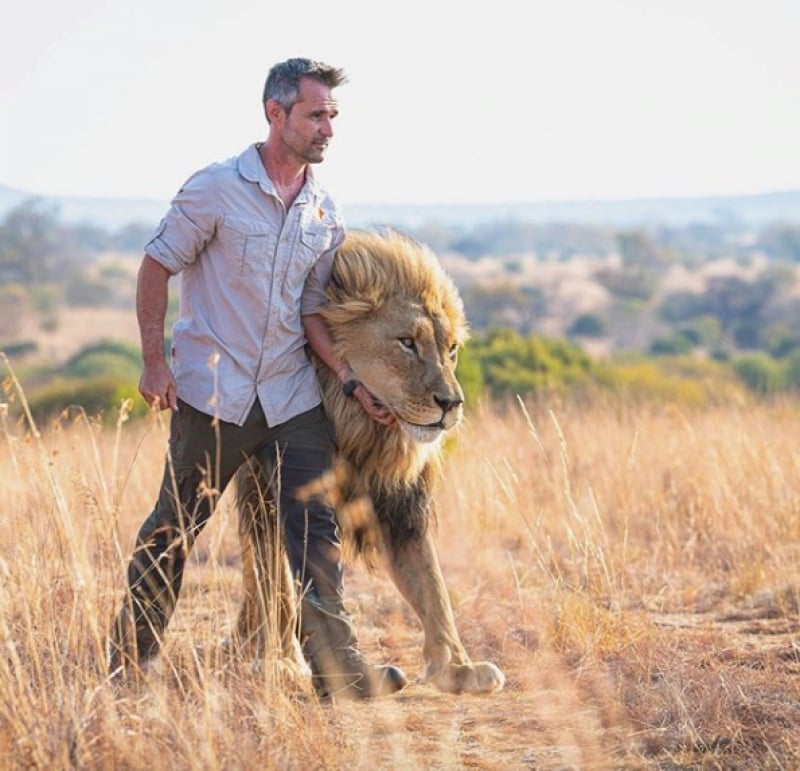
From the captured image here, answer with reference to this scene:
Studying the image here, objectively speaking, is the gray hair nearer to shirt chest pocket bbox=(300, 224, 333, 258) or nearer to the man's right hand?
shirt chest pocket bbox=(300, 224, 333, 258)

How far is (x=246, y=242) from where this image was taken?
4.80 m

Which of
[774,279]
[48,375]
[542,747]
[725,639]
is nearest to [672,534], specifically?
[725,639]

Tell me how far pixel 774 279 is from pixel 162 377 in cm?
5399

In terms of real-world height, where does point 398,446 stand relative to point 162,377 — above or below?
below

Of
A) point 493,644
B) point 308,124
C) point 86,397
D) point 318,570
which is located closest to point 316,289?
point 308,124

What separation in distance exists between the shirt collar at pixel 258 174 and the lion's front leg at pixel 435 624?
1.19 meters

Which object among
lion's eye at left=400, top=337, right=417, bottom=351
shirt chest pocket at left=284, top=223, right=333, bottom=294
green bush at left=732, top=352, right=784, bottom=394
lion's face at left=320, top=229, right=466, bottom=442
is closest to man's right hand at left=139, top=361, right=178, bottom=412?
shirt chest pocket at left=284, top=223, right=333, bottom=294

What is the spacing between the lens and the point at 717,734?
436 centimetres

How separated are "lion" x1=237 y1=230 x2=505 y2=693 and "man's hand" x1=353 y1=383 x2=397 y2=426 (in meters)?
0.03

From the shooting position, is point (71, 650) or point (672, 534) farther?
point (672, 534)

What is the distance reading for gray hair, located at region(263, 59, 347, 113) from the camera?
4.85 m

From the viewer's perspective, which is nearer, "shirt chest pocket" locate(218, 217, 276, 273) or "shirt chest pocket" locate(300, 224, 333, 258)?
"shirt chest pocket" locate(218, 217, 276, 273)

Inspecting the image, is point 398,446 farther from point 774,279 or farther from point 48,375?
point 774,279

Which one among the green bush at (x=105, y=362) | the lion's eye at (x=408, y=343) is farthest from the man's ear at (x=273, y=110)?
the green bush at (x=105, y=362)
